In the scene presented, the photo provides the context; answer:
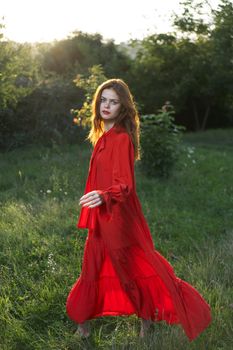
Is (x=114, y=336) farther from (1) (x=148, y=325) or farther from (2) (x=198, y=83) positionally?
(2) (x=198, y=83)

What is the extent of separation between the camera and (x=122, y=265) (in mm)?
3203

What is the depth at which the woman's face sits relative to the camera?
10.6 ft

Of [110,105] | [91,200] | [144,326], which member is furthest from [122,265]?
[110,105]

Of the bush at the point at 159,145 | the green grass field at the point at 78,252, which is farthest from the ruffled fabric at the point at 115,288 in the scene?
the bush at the point at 159,145

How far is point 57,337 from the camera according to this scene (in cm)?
344

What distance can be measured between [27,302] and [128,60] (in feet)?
58.9

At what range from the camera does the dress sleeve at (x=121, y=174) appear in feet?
9.71

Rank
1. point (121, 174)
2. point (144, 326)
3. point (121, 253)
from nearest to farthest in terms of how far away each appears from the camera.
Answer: point (121, 174) < point (121, 253) < point (144, 326)

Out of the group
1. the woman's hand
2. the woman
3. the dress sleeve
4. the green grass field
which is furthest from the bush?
the woman's hand

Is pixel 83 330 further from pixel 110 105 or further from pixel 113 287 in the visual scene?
pixel 110 105

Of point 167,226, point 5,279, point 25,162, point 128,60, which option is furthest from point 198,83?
point 5,279

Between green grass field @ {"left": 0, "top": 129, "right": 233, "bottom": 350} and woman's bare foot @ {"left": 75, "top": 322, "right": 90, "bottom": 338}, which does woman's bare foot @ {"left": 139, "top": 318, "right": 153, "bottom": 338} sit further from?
woman's bare foot @ {"left": 75, "top": 322, "right": 90, "bottom": 338}

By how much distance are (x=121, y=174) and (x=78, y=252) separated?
6.18 feet

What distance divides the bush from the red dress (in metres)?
5.27
